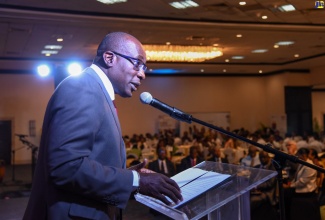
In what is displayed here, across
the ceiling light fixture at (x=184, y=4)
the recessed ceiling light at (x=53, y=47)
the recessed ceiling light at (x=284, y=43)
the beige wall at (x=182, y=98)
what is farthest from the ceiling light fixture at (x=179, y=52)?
the beige wall at (x=182, y=98)

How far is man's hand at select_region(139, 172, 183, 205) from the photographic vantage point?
1250 millimetres

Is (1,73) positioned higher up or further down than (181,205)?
higher up

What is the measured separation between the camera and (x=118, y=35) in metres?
1.41

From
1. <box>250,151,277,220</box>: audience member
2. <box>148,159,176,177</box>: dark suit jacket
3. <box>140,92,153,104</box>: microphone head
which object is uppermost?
<box>140,92,153,104</box>: microphone head

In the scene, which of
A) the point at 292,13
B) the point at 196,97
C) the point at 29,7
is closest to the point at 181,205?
the point at 29,7

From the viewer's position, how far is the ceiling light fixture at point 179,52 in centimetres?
1156

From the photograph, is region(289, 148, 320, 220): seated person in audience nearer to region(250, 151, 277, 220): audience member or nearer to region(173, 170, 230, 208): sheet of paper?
region(250, 151, 277, 220): audience member

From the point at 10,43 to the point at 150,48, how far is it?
12.4ft

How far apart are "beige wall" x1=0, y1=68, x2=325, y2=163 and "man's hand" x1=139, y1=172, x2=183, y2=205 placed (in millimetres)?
15190

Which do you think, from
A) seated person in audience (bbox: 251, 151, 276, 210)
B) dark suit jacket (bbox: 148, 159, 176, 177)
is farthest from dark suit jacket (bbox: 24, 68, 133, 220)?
dark suit jacket (bbox: 148, 159, 176, 177)

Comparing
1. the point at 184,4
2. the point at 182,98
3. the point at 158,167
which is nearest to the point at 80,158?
the point at 184,4

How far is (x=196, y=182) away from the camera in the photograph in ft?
5.32

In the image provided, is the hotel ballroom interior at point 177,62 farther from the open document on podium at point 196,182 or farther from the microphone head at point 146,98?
the microphone head at point 146,98

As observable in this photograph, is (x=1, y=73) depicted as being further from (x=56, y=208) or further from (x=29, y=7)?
(x=56, y=208)
